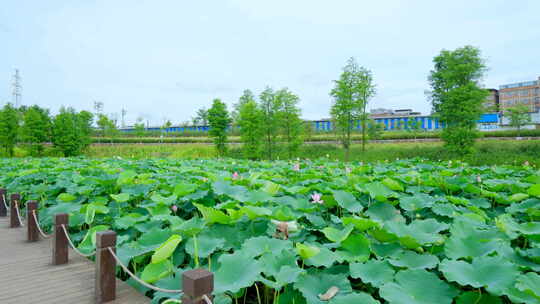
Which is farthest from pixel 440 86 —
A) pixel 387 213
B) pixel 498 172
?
pixel 387 213

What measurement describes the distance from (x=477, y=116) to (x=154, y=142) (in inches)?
1233

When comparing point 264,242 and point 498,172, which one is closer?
point 264,242

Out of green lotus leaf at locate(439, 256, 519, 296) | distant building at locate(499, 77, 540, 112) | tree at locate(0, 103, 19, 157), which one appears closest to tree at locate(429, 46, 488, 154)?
green lotus leaf at locate(439, 256, 519, 296)

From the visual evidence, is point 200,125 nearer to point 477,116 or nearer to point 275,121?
point 275,121

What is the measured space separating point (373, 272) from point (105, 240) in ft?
5.35

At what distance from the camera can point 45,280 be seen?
2494 mm

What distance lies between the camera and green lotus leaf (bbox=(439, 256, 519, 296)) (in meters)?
1.13

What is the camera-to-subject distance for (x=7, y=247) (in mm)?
3463

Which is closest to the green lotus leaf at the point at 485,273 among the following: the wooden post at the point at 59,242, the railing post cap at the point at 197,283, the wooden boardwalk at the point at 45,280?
the railing post cap at the point at 197,283

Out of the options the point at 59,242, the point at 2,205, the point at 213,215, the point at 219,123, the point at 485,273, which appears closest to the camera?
the point at 485,273

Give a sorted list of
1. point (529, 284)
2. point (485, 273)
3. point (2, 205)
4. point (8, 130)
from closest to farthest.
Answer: point (529, 284) < point (485, 273) < point (2, 205) < point (8, 130)

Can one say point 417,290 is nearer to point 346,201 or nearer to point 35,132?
Result: point 346,201

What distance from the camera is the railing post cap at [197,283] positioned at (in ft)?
3.83

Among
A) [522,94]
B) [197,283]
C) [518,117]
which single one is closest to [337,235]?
[197,283]
